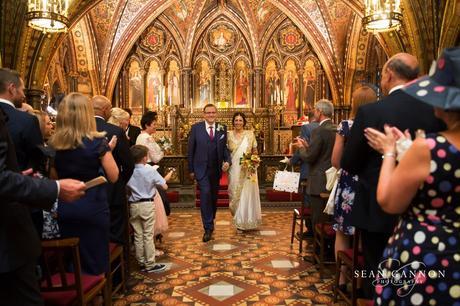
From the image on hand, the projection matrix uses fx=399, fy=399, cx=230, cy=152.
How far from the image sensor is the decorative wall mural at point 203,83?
1481 centimetres

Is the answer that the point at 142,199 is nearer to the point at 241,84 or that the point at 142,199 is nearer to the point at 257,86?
the point at 257,86

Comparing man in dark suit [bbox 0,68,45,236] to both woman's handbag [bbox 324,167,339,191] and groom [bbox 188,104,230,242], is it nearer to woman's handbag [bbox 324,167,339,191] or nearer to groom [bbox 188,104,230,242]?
woman's handbag [bbox 324,167,339,191]

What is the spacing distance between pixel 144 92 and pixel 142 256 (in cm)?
1118

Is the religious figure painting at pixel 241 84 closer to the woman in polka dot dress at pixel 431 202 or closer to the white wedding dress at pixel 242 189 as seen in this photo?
the white wedding dress at pixel 242 189

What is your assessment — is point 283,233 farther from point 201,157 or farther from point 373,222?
point 373,222

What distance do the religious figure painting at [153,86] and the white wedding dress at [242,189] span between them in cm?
922

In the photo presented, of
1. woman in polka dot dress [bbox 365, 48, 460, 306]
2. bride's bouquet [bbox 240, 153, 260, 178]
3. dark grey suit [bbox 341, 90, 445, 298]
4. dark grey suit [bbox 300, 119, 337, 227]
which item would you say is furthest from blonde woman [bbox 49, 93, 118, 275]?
bride's bouquet [bbox 240, 153, 260, 178]

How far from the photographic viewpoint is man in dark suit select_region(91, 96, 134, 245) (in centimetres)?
352

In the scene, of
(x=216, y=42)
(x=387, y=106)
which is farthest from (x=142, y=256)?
(x=216, y=42)

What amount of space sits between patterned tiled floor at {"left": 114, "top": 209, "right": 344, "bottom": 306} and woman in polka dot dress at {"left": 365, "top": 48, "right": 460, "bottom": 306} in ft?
6.65

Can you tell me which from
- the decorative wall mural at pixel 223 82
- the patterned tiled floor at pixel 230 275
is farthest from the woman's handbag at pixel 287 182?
the decorative wall mural at pixel 223 82

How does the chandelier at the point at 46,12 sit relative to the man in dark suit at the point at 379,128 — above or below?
above

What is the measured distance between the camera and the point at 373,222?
7.59 ft

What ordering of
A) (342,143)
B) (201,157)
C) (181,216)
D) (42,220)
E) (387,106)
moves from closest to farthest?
1. (387,106)
2. (42,220)
3. (342,143)
4. (201,157)
5. (181,216)
